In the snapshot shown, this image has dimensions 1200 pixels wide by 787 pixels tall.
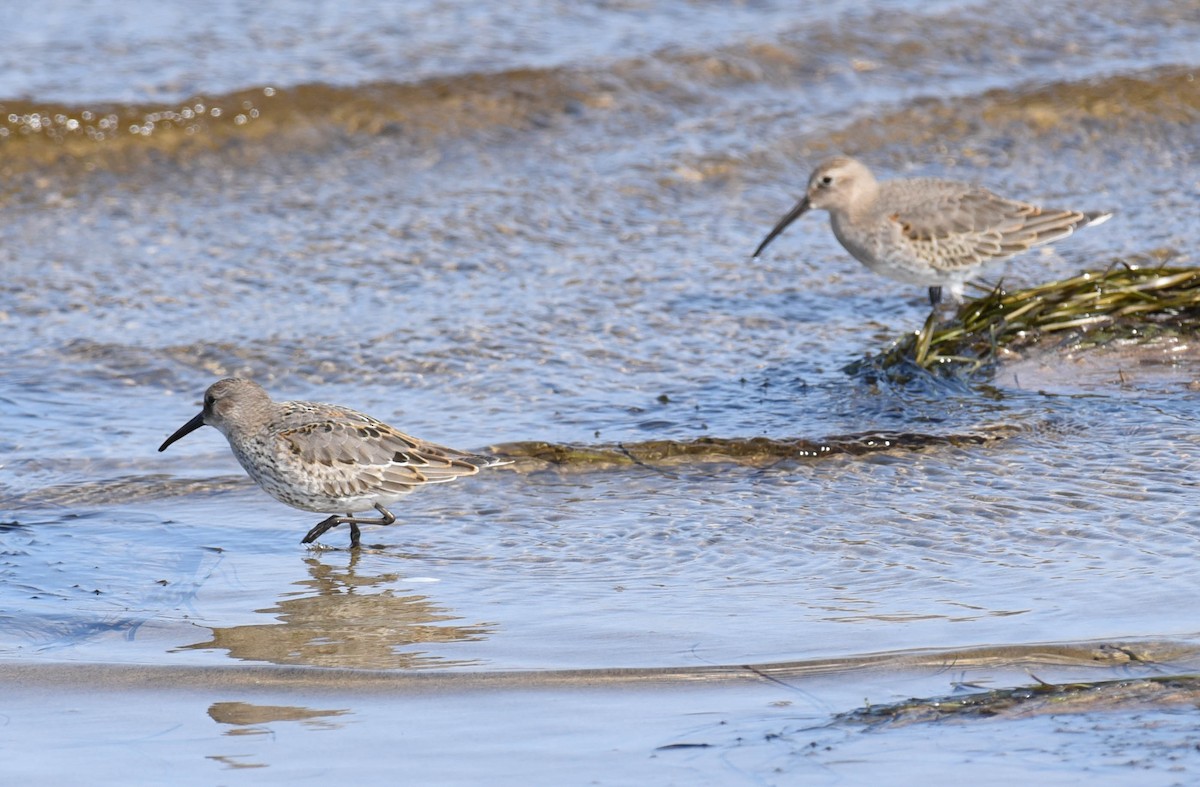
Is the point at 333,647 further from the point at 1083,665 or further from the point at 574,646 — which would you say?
the point at 1083,665

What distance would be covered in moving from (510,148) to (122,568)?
5.98 m

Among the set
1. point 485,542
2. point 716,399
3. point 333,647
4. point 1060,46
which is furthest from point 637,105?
point 333,647

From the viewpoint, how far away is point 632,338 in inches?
308

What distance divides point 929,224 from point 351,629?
392 cm

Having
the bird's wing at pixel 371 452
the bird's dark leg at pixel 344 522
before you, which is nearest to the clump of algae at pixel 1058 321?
the bird's wing at pixel 371 452

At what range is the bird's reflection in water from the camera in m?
4.64

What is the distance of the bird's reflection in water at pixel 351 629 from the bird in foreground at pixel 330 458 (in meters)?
0.46

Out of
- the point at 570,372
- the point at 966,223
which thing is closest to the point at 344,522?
the point at 570,372

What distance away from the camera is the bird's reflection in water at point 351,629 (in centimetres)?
464

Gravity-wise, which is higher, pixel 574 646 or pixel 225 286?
pixel 225 286

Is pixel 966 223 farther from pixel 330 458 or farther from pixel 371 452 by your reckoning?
pixel 330 458

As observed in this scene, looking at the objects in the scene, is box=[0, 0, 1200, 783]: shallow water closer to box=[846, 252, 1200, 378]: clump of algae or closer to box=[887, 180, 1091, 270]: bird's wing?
box=[846, 252, 1200, 378]: clump of algae

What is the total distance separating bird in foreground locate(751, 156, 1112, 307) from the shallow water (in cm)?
48

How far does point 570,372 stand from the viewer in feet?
24.3
